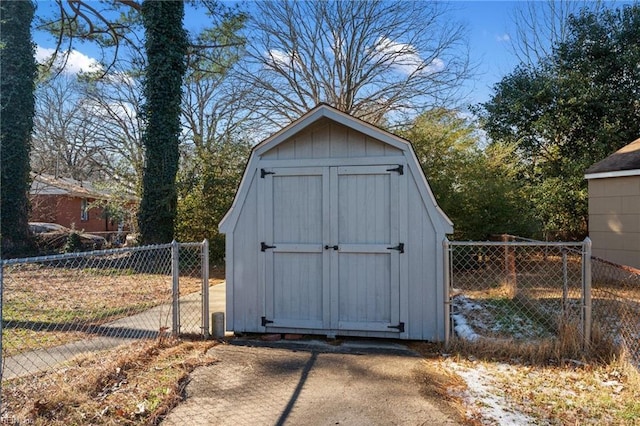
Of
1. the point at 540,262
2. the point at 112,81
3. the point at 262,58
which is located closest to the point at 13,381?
the point at 540,262

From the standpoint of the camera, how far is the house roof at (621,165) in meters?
8.68

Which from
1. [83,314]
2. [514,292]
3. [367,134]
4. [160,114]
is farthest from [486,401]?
[160,114]

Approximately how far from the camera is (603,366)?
4039mm

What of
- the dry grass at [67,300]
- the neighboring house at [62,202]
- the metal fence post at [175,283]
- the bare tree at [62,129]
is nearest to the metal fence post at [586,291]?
the metal fence post at [175,283]

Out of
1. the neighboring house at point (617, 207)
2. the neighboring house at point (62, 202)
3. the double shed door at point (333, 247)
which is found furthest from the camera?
the neighboring house at point (62, 202)

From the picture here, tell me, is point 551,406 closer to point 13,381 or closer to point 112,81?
point 13,381

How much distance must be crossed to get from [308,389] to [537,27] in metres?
20.1

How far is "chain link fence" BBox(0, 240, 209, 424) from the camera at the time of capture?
12.8 feet

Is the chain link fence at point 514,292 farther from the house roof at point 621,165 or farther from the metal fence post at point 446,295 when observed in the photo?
the house roof at point 621,165

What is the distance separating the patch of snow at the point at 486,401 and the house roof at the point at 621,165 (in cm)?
731

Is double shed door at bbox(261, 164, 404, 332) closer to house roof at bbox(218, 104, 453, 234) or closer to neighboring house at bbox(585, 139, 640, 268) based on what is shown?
house roof at bbox(218, 104, 453, 234)

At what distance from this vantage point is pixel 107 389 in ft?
11.1

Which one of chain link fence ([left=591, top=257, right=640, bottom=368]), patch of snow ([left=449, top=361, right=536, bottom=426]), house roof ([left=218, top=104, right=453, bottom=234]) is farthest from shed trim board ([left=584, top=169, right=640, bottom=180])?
patch of snow ([left=449, top=361, right=536, bottom=426])

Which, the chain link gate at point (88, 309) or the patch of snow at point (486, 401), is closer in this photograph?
the patch of snow at point (486, 401)
